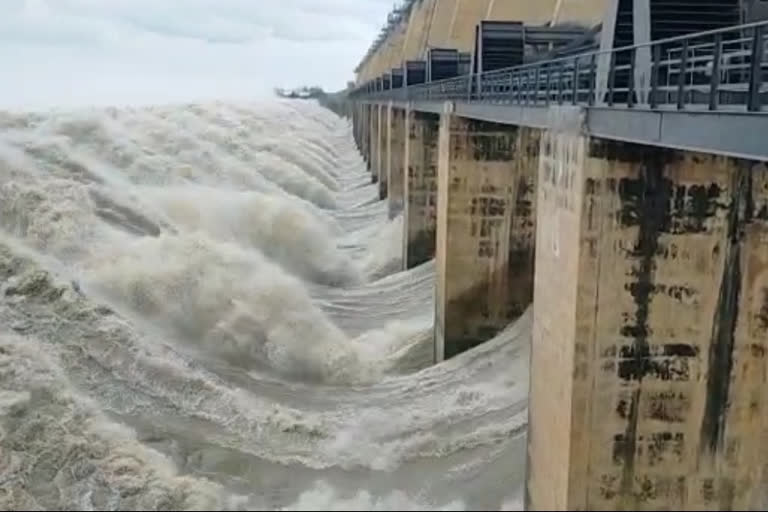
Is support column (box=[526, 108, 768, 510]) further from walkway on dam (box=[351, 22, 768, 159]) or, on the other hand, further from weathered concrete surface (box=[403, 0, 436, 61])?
weathered concrete surface (box=[403, 0, 436, 61])

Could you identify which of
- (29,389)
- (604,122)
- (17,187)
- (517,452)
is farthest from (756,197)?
(17,187)

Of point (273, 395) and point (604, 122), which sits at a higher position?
point (604, 122)

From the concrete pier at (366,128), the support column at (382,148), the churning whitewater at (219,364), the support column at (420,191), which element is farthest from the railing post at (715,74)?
the concrete pier at (366,128)

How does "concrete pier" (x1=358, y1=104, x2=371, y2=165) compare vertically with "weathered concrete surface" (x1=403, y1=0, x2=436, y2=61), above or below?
below

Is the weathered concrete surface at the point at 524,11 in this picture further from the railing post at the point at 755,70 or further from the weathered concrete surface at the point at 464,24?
the railing post at the point at 755,70

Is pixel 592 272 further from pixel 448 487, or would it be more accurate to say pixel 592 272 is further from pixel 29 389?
pixel 29 389

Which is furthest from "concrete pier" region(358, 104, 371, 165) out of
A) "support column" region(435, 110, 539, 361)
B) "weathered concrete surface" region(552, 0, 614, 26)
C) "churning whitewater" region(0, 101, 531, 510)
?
"support column" region(435, 110, 539, 361)

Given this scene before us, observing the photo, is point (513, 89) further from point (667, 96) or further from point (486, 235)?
point (667, 96)
